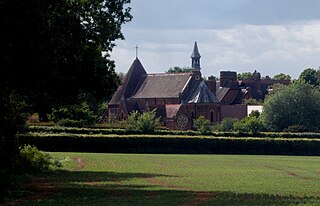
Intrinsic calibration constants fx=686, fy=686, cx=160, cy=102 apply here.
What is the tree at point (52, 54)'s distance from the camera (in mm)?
22906

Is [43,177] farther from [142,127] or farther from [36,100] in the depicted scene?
[142,127]

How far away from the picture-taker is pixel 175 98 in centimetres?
13212

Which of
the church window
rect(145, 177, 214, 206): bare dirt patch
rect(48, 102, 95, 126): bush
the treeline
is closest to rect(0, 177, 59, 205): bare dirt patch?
rect(145, 177, 214, 206): bare dirt patch

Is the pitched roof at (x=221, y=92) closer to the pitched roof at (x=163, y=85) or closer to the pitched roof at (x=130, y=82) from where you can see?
the pitched roof at (x=163, y=85)

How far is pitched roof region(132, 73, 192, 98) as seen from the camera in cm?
13375

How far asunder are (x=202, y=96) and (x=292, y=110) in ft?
60.8

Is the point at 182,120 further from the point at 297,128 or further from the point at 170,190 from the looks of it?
the point at 170,190

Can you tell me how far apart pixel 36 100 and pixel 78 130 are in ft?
133

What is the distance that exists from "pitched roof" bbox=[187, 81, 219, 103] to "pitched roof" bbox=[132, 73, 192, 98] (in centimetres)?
435

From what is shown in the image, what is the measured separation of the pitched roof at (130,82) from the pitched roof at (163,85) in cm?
166

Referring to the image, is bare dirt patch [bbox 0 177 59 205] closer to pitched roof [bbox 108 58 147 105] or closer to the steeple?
pitched roof [bbox 108 58 147 105]

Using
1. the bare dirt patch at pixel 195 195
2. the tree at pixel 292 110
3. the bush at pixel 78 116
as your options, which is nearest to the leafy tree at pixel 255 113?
the tree at pixel 292 110

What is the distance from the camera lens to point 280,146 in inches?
→ 3199

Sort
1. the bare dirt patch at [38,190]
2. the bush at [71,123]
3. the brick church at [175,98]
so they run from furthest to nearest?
the brick church at [175,98]
the bush at [71,123]
the bare dirt patch at [38,190]
